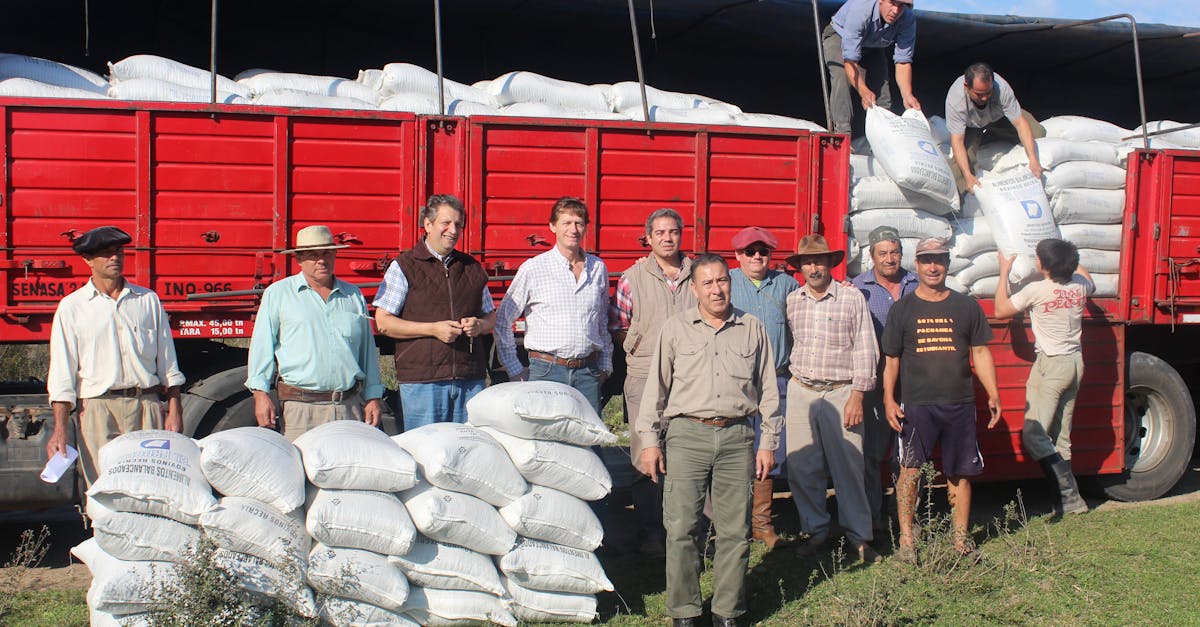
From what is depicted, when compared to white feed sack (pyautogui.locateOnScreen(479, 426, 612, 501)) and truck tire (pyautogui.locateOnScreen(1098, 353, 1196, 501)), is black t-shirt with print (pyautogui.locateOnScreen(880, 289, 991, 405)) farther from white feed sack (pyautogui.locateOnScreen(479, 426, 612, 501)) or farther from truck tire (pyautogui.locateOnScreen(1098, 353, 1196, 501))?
truck tire (pyautogui.locateOnScreen(1098, 353, 1196, 501))

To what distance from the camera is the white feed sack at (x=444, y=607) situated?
13.6 ft

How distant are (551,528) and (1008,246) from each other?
3.83m

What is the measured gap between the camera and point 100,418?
453cm

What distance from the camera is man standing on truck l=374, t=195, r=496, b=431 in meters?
4.79

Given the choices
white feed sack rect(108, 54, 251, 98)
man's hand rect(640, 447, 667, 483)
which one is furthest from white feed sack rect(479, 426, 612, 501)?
white feed sack rect(108, 54, 251, 98)

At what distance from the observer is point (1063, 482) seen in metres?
6.43

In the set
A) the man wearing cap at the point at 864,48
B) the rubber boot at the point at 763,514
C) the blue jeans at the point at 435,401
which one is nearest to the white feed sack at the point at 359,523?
the blue jeans at the point at 435,401

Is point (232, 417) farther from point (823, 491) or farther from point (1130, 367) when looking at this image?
point (1130, 367)

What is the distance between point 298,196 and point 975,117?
4321 millimetres

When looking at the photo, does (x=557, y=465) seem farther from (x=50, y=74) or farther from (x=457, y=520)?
(x=50, y=74)

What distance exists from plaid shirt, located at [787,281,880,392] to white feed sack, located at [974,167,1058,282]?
1.79m

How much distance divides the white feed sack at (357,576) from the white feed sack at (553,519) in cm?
53

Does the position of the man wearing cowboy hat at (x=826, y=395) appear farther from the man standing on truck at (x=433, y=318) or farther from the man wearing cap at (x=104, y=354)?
the man wearing cap at (x=104, y=354)

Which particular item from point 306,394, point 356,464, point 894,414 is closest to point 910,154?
point 894,414
